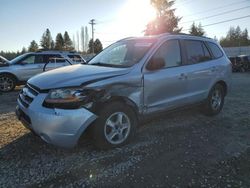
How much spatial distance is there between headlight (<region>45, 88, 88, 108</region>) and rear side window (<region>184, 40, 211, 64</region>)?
258 cm

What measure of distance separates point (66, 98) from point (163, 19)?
40938 mm

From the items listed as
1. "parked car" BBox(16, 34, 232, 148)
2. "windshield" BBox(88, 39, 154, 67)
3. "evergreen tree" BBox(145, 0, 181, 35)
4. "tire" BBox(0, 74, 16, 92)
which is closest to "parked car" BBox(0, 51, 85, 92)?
"tire" BBox(0, 74, 16, 92)

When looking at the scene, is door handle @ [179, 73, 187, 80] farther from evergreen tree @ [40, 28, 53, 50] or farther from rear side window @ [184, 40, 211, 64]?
evergreen tree @ [40, 28, 53, 50]

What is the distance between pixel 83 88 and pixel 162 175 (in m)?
1.57

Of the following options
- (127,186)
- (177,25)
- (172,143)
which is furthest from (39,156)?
(177,25)

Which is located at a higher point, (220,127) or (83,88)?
(83,88)

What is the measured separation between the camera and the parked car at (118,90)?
3818 mm

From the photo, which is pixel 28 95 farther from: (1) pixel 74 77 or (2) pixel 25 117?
(1) pixel 74 77

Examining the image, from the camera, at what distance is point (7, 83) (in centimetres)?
1116

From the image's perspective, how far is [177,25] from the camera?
44281 mm

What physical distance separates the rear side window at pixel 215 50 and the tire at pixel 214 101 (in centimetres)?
71

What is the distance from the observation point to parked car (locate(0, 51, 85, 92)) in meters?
11.2

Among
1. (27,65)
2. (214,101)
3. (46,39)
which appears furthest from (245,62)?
(46,39)

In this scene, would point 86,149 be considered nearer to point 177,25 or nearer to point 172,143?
point 172,143
